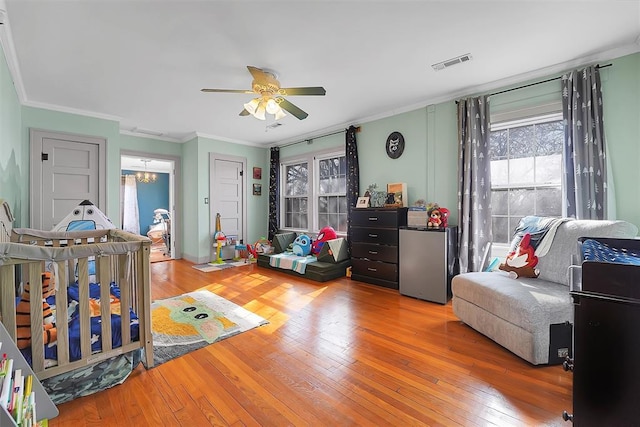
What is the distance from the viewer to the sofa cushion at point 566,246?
2.11 meters

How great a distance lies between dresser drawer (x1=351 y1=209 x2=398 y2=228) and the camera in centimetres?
365

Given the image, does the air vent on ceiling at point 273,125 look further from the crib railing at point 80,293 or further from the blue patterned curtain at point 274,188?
the crib railing at point 80,293

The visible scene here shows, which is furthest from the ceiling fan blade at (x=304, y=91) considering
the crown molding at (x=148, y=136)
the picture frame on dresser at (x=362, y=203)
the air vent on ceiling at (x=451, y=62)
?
the crown molding at (x=148, y=136)

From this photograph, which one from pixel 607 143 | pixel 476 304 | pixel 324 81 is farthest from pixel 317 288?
pixel 607 143

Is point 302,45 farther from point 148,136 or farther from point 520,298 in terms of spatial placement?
point 148,136

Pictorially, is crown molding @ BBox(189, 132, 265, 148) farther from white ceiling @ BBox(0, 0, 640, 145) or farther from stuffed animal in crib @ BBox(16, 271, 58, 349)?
stuffed animal in crib @ BBox(16, 271, 58, 349)

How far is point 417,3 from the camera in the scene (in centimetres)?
187

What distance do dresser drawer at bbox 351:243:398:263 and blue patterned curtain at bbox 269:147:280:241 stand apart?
7.71ft

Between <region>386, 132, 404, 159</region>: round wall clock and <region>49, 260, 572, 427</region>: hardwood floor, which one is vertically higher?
<region>386, 132, 404, 159</region>: round wall clock

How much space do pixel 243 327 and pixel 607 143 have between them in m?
3.68

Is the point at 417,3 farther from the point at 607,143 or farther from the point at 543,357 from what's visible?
the point at 543,357

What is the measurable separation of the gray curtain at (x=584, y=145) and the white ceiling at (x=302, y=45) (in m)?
0.22

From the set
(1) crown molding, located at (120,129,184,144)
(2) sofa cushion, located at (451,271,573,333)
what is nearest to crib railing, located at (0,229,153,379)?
(2) sofa cushion, located at (451,271,573,333)

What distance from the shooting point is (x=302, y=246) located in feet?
15.9
